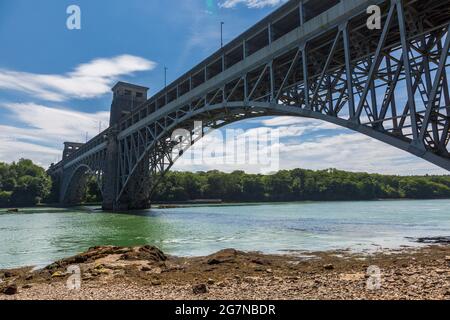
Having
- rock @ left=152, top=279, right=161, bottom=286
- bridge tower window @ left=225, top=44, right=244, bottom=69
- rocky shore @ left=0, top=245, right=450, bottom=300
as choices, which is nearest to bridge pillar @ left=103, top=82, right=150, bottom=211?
bridge tower window @ left=225, top=44, right=244, bottom=69

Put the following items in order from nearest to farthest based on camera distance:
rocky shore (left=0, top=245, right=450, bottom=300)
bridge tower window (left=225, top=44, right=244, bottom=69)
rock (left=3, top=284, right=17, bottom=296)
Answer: rocky shore (left=0, top=245, right=450, bottom=300) < rock (left=3, top=284, right=17, bottom=296) < bridge tower window (left=225, top=44, right=244, bottom=69)

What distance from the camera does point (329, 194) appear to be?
125188mm

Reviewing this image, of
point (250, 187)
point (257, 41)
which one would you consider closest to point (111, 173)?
point (257, 41)

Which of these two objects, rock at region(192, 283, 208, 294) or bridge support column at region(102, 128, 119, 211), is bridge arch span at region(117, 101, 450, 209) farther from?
rock at region(192, 283, 208, 294)

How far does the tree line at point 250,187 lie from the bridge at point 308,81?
145 ft

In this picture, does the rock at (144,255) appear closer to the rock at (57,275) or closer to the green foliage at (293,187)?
the rock at (57,275)

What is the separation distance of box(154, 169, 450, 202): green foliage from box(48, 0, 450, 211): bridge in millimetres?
45047

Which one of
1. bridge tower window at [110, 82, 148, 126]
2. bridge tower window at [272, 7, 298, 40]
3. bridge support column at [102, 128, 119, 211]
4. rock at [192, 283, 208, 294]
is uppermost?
bridge tower window at [110, 82, 148, 126]

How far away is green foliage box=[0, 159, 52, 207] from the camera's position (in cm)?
9093

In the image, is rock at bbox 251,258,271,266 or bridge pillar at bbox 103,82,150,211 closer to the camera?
rock at bbox 251,258,271,266

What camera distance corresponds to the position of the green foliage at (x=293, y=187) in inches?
4090

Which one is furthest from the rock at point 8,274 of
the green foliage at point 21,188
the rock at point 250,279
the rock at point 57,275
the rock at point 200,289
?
the green foliage at point 21,188
